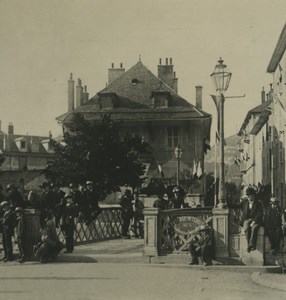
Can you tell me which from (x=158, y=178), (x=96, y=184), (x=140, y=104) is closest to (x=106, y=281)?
(x=96, y=184)

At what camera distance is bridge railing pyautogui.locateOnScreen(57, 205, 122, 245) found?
18562 millimetres

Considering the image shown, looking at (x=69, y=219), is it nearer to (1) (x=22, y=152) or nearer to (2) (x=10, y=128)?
(1) (x=22, y=152)

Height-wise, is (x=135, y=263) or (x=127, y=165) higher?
(x=127, y=165)

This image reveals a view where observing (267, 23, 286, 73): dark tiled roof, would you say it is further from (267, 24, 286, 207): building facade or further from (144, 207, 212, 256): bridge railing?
(144, 207, 212, 256): bridge railing

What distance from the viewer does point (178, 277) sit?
12094mm

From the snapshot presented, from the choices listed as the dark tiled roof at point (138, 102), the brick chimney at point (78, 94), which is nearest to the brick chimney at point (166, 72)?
the dark tiled roof at point (138, 102)

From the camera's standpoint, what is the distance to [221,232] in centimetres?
1424

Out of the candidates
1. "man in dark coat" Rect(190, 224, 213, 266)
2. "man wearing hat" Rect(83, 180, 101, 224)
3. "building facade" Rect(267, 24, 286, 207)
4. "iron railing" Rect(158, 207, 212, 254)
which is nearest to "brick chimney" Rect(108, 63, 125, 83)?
"building facade" Rect(267, 24, 286, 207)

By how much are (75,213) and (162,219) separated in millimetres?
2959

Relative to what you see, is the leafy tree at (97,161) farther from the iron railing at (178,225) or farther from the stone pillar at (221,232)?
the stone pillar at (221,232)

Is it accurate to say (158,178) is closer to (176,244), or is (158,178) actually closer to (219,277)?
(176,244)

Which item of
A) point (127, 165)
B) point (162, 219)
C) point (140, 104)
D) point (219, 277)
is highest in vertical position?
point (140, 104)

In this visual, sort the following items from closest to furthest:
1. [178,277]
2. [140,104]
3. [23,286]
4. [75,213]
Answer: [23,286] < [178,277] < [75,213] < [140,104]

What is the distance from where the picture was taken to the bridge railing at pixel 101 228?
1856 cm
